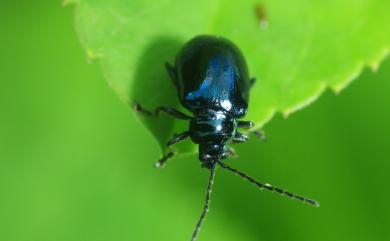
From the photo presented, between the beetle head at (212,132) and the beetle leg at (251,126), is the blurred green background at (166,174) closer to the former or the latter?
the beetle leg at (251,126)

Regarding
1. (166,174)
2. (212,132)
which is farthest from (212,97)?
(166,174)

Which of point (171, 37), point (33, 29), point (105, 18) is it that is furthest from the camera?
point (33, 29)

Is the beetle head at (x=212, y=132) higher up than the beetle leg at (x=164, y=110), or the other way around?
the beetle head at (x=212, y=132)

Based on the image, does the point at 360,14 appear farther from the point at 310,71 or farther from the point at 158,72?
the point at 158,72

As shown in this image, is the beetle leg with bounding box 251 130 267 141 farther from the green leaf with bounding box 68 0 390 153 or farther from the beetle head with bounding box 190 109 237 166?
the green leaf with bounding box 68 0 390 153

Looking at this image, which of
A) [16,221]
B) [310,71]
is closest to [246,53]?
[310,71]

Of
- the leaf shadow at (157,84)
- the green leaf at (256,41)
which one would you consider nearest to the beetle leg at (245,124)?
the green leaf at (256,41)

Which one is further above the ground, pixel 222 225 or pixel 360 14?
pixel 360 14

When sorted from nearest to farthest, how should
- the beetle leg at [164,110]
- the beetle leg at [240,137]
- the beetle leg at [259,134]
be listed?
the beetle leg at [164,110]
the beetle leg at [240,137]
the beetle leg at [259,134]
